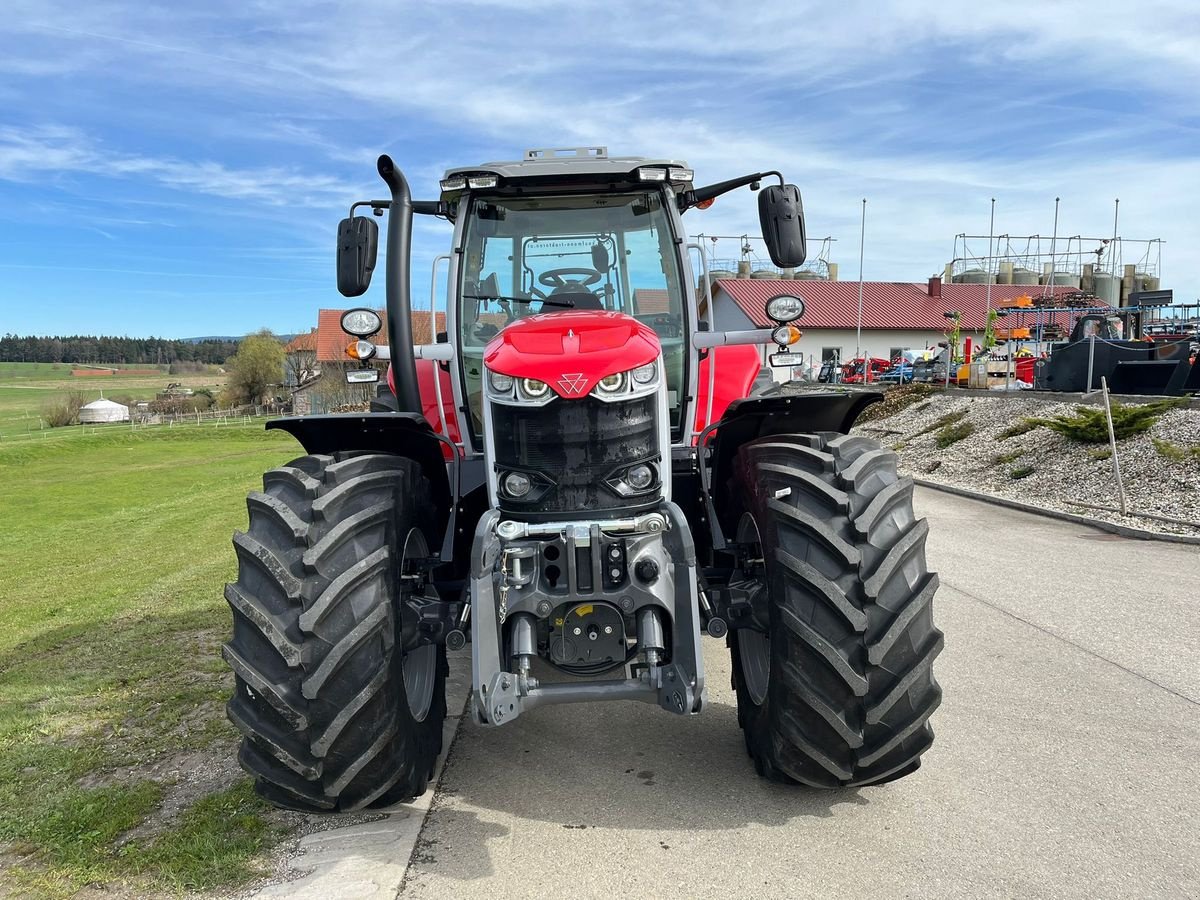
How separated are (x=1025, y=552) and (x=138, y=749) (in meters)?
8.29

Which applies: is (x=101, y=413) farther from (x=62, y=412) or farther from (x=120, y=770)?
(x=120, y=770)

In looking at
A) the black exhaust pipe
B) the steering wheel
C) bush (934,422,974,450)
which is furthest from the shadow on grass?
bush (934,422,974,450)

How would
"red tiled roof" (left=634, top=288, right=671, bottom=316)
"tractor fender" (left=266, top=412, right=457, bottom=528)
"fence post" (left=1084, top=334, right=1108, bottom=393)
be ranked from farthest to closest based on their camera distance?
"fence post" (left=1084, top=334, right=1108, bottom=393), "red tiled roof" (left=634, top=288, right=671, bottom=316), "tractor fender" (left=266, top=412, right=457, bottom=528)

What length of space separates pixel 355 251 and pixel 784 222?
1930 mm

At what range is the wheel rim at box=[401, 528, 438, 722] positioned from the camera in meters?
3.97

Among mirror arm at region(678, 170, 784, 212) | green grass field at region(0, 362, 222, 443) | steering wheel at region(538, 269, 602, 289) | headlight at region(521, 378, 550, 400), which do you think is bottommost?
green grass field at region(0, 362, 222, 443)

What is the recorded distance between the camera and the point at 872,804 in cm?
372

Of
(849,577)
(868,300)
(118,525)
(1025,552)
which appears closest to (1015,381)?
(1025,552)

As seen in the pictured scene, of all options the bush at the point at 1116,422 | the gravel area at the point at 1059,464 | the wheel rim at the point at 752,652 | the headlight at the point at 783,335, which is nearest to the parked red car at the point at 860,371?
the gravel area at the point at 1059,464

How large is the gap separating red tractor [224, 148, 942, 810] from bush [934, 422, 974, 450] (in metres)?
14.7

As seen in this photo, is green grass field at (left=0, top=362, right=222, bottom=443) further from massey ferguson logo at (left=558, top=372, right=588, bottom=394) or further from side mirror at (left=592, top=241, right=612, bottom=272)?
massey ferguson logo at (left=558, top=372, right=588, bottom=394)

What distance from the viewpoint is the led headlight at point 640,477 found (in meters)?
3.64

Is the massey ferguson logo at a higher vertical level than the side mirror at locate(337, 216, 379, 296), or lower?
lower

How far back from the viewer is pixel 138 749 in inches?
181
